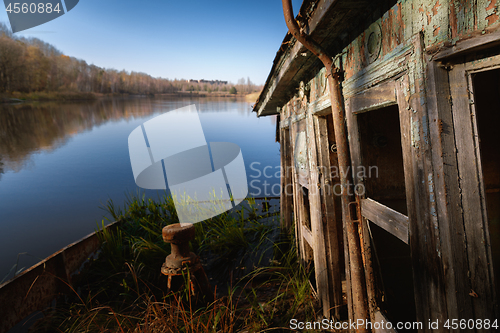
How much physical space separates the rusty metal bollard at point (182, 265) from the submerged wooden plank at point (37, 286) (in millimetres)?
1084

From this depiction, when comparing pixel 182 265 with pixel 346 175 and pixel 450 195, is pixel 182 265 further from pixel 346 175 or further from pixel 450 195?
pixel 450 195

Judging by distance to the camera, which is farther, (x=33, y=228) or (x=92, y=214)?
(x=92, y=214)

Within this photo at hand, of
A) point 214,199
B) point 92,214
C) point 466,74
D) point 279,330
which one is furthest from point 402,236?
point 92,214

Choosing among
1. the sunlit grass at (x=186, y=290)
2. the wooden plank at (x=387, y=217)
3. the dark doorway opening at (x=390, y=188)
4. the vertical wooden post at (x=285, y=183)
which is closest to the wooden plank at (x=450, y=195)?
the wooden plank at (x=387, y=217)

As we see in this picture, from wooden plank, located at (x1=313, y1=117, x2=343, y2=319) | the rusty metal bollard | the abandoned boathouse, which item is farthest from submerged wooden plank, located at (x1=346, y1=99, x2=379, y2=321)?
the rusty metal bollard

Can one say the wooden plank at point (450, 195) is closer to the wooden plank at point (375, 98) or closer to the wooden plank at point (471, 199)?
the wooden plank at point (471, 199)

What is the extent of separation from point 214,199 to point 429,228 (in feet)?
19.4

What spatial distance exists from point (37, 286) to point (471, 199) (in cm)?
459

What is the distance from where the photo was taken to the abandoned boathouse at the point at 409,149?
974mm

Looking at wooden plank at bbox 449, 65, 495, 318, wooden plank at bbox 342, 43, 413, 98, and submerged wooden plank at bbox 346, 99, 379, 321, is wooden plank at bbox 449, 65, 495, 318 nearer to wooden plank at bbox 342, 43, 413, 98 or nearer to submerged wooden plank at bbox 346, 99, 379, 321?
wooden plank at bbox 342, 43, 413, 98

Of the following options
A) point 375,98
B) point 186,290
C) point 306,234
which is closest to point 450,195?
point 375,98

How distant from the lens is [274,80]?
345cm

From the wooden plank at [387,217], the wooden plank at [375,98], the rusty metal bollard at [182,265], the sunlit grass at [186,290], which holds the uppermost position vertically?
the wooden plank at [375,98]

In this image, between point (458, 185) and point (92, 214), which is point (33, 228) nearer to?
point (92, 214)
